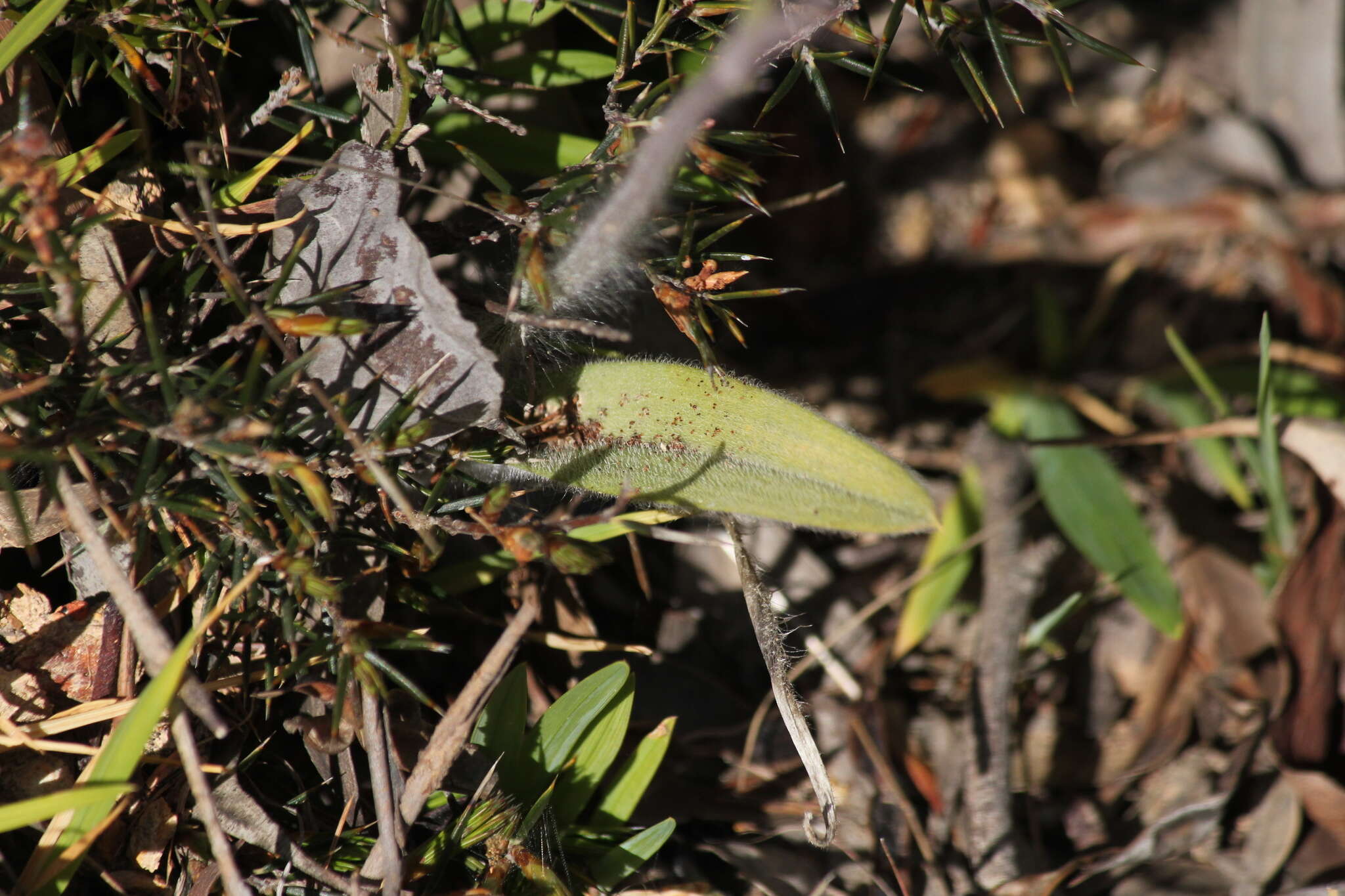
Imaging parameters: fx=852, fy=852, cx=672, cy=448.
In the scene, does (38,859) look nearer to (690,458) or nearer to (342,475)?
(342,475)

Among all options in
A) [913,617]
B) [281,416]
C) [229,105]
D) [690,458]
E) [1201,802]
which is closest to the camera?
[281,416]

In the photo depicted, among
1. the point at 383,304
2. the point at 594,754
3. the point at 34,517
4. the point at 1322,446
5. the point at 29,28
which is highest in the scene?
the point at 29,28

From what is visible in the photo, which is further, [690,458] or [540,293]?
[690,458]

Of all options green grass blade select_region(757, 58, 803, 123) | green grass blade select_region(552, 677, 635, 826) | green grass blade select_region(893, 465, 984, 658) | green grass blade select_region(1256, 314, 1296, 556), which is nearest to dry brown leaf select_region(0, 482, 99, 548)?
green grass blade select_region(552, 677, 635, 826)

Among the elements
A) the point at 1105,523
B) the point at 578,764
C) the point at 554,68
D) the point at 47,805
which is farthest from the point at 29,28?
the point at 1105,523

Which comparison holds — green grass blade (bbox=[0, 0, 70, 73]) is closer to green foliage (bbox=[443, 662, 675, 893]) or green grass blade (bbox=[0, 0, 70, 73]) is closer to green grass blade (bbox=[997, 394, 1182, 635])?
green foliage (bbox=[443, 662, 675, 893])

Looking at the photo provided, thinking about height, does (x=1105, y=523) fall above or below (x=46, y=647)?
below

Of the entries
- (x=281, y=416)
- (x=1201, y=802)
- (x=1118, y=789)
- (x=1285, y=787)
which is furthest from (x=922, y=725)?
(x=281, y=416)

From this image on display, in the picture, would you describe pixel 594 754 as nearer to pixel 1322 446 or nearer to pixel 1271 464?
pixel 1271 464

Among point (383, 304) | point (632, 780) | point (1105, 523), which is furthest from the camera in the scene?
point (1105, 523)
